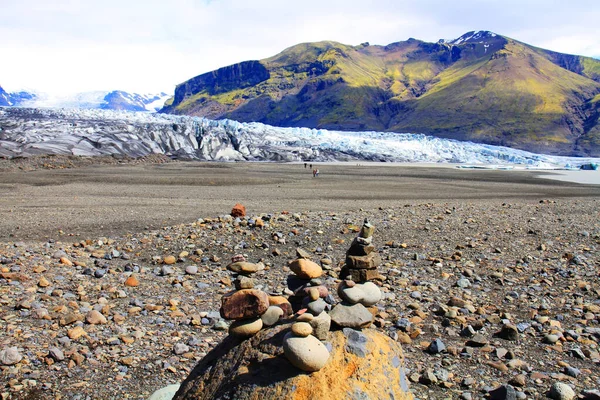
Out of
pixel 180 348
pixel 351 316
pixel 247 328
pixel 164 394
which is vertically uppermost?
pixel 351 316

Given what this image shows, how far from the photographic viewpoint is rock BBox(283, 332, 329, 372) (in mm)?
3785

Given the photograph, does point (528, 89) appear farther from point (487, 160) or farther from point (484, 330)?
point (484, 330)

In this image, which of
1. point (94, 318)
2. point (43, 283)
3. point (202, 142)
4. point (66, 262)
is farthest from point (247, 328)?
point (202, 142)

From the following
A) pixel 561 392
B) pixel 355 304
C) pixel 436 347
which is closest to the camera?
pixel 355 304

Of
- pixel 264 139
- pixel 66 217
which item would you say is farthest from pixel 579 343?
pixel 264 139

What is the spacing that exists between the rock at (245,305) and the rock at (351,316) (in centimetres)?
69

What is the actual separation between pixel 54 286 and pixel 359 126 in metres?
190

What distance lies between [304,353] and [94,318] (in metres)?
5.41

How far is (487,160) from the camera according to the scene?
288 ft

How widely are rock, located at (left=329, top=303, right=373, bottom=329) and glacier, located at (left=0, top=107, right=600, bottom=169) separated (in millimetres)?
58420

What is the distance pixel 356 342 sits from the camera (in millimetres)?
4293

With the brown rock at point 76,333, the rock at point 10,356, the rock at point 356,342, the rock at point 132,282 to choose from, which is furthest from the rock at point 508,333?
the rock at point 10,356

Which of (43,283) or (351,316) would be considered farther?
(43,283)

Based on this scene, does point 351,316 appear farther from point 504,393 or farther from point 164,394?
point 504,393
